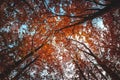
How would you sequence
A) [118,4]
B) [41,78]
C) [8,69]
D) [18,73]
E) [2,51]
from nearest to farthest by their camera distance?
[118,4] → [2,51] → [8,69] → [18,73] → [41,78]

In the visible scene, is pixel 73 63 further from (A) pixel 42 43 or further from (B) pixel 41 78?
(A) pixel 42 43

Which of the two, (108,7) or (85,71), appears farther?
(85,71)

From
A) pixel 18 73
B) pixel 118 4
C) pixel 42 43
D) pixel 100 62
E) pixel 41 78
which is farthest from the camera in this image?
pixel 41 78

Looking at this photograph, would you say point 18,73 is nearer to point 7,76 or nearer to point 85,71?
point 7,76

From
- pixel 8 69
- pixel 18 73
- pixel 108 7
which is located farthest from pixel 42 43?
pixel 108 7

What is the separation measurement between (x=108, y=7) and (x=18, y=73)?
7.28 m

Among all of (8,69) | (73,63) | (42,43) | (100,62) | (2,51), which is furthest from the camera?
(73,63)

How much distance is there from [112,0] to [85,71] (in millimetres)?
10407

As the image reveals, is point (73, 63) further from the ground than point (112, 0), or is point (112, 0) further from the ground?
point (112, 0)

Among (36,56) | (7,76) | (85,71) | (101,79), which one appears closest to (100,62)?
(101,79)

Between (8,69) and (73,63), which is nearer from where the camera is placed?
(8,69)

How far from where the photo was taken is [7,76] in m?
10.7

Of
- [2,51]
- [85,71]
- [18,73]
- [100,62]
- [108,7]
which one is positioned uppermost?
[108,7]

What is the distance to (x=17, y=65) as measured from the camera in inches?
456
